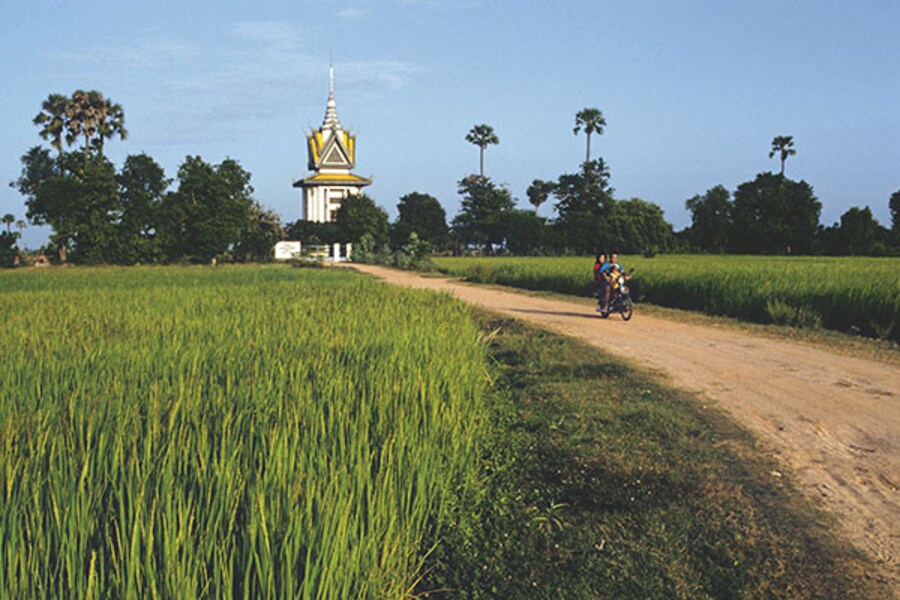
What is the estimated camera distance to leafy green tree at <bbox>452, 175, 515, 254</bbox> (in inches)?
2869

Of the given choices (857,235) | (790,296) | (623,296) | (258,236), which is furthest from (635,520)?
(258,236)

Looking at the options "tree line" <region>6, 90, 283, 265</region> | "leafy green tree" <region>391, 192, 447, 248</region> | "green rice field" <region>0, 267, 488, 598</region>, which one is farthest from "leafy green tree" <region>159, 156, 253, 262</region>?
"green rice field" <region>0, 267, 488, 598</region>

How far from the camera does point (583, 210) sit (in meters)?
70.3

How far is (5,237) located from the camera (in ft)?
167

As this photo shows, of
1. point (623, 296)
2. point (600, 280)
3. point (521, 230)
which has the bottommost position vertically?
point (623, 296)

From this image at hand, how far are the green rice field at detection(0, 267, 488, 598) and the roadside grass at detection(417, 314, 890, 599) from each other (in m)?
0.36

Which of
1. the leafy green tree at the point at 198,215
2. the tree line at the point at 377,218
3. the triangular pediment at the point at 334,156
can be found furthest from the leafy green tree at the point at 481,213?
the leafy green tree at the point at 198,215

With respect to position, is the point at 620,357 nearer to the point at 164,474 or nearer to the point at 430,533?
the point at 430,533

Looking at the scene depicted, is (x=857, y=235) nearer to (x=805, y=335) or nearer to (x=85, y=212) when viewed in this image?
(x=805, y=335)

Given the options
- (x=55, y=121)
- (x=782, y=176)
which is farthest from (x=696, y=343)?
(x=782, y=176)

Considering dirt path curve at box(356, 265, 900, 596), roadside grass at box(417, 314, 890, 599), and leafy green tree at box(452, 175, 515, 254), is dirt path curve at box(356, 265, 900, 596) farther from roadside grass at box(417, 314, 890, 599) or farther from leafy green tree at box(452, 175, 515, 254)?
leafy green tree at box(452, 175, 515, 254)

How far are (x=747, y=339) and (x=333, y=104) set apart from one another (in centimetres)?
8820

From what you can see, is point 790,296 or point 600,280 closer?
point 790,296

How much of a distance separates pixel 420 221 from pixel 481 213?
9.24 meters
